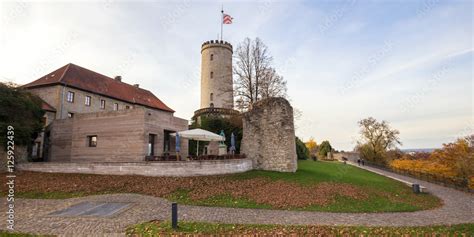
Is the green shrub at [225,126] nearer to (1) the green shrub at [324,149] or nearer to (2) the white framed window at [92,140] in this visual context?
(2) the white framed window at [92,140]

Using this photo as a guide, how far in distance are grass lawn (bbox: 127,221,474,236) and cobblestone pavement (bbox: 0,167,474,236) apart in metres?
0.66

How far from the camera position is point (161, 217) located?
9.30 metres

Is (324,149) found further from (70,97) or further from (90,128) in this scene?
(90,128)

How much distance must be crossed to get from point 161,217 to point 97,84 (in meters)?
29.8

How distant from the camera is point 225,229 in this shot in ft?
25.7

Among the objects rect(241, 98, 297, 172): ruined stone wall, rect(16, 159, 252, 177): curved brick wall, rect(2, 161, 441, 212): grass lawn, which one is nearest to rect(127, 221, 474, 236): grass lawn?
rect(2, 161, 441, 212): grass lawn

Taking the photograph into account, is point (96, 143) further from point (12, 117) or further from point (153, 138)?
point (12, 117)

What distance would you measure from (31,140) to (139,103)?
1777 centimetres

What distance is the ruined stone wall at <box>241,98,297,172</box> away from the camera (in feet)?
65.3

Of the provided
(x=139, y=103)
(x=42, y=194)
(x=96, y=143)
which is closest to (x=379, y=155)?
(x=139, y=103)

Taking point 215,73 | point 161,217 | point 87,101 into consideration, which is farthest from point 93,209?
point 215,73

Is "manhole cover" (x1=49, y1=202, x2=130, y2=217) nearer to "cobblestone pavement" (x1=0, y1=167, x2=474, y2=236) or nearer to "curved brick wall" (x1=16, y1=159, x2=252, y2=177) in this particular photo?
"cobblestone pavement" (x1=0, y1=167, x2=474, y2=236)

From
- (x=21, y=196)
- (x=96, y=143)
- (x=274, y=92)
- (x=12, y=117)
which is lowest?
(x=21, y=196)

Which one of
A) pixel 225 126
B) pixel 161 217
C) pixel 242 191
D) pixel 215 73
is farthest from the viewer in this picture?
pixel 215 73
